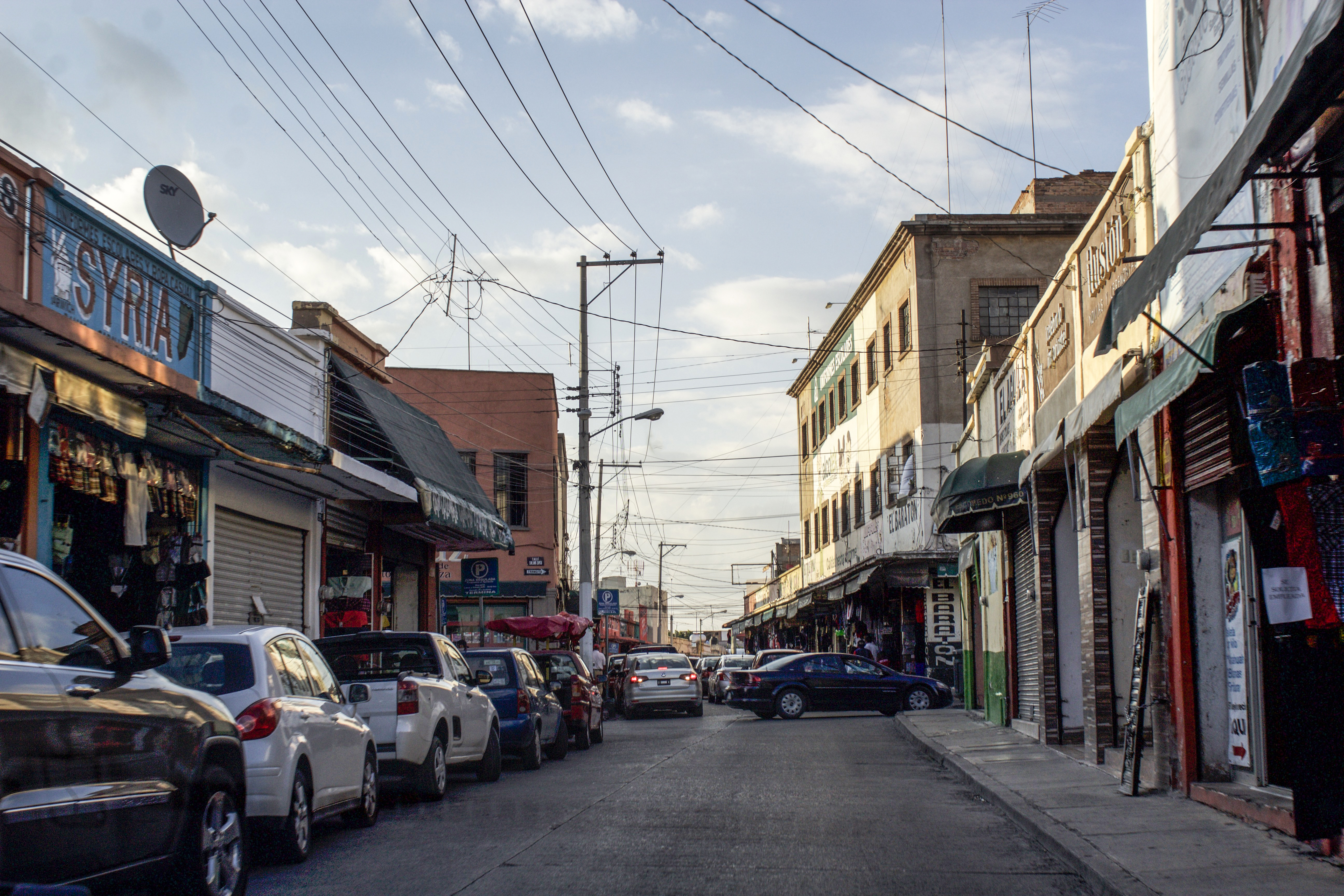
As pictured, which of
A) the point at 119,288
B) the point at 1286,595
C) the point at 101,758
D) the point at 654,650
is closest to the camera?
the point at 101,758

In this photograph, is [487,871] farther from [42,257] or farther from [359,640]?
[42,257]

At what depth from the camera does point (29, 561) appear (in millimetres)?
5363

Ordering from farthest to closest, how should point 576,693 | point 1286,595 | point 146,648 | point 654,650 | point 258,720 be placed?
point 654,650, point 576,693, point 258,720, point 1286,595, point 146,648

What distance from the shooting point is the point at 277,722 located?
328 inches

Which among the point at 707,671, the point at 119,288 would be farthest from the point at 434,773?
the point at 707,671

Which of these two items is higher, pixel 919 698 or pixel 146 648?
pixel 146 648

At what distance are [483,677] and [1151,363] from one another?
7.61 m

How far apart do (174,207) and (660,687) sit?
1829cm

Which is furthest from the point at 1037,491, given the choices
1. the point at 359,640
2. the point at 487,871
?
the point at 487,871

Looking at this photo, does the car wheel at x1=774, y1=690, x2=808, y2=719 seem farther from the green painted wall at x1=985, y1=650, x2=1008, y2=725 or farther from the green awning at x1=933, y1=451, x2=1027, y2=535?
the green awning at x1=933, y1=451, x2=1027, y2=535

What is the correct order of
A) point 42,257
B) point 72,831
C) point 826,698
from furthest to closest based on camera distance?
point 826,698, point 42,257, point 72,831

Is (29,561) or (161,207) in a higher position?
(161,207)

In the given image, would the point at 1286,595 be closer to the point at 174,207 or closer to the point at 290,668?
the point at 290,668

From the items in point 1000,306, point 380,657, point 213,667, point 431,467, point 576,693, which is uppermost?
point 1000,306
